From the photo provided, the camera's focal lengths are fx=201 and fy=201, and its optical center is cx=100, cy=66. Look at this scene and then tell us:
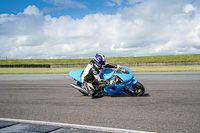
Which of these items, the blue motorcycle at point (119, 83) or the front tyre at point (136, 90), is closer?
the blue motorcycle at point (119, 83)

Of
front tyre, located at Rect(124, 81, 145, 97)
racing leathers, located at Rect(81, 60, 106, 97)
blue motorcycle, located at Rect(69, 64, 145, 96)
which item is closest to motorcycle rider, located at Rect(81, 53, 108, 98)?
racing leathers, located at Rect(81, 60, 106, 97)

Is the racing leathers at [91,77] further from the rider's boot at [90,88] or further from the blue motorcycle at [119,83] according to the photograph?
the blue motorcycle at [119,83]

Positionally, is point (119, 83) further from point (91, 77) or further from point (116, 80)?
point (91, 77)

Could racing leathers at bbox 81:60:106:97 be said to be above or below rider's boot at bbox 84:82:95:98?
above

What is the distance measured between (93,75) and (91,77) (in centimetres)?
14

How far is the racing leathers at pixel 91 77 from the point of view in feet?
23.9

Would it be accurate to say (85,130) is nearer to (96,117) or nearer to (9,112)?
(96,117)

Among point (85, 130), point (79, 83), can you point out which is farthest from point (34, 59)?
point (85, 130)

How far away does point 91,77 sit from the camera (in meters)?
7.61

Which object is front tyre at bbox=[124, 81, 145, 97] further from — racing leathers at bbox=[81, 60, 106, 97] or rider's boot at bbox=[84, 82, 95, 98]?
rider's boot at bbox=[84, 82, 95, 98]

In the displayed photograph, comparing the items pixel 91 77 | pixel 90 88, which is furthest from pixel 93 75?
pixel 90 88

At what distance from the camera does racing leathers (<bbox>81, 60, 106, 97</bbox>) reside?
287 inches

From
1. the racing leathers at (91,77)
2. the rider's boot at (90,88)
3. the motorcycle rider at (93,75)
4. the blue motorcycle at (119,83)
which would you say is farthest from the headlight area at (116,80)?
the rider's boot at (90,88)

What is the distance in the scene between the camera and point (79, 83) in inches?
316
